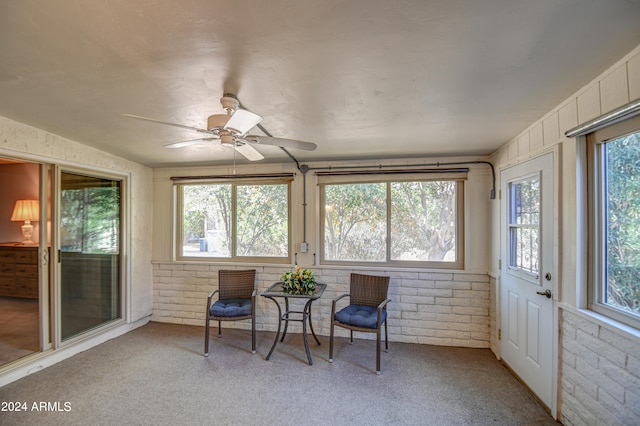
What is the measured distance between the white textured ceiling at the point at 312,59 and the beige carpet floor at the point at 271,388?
7.35ft

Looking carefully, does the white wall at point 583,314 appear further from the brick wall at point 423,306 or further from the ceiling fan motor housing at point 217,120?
the ceiling fan motor housing at point 217,120

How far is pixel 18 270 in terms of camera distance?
4.49 m

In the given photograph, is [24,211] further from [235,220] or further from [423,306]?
[423,306]

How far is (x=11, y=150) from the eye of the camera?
8.04 ft

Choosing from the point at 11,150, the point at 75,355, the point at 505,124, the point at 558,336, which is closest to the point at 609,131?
the point at 505,124

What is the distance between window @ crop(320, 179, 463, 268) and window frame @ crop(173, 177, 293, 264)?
1.56 feet

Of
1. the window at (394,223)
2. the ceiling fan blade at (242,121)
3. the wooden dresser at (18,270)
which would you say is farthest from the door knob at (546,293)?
the wooden dresser at (18,270)

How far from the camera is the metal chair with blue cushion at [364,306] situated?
284 centimetres

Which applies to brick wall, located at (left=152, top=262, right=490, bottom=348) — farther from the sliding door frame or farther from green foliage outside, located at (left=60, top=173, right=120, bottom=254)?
green foliage outside, located at (left=60, top=173, right=120, bottom=254)

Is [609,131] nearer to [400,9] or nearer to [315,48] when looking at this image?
[400,9]

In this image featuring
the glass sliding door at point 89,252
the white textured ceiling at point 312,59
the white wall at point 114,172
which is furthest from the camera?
the glass sliding door at point 89,252

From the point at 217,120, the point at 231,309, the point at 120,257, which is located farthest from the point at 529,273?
the point at 120,257

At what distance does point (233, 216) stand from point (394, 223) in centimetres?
217

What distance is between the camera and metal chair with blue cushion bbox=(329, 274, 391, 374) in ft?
9.30
